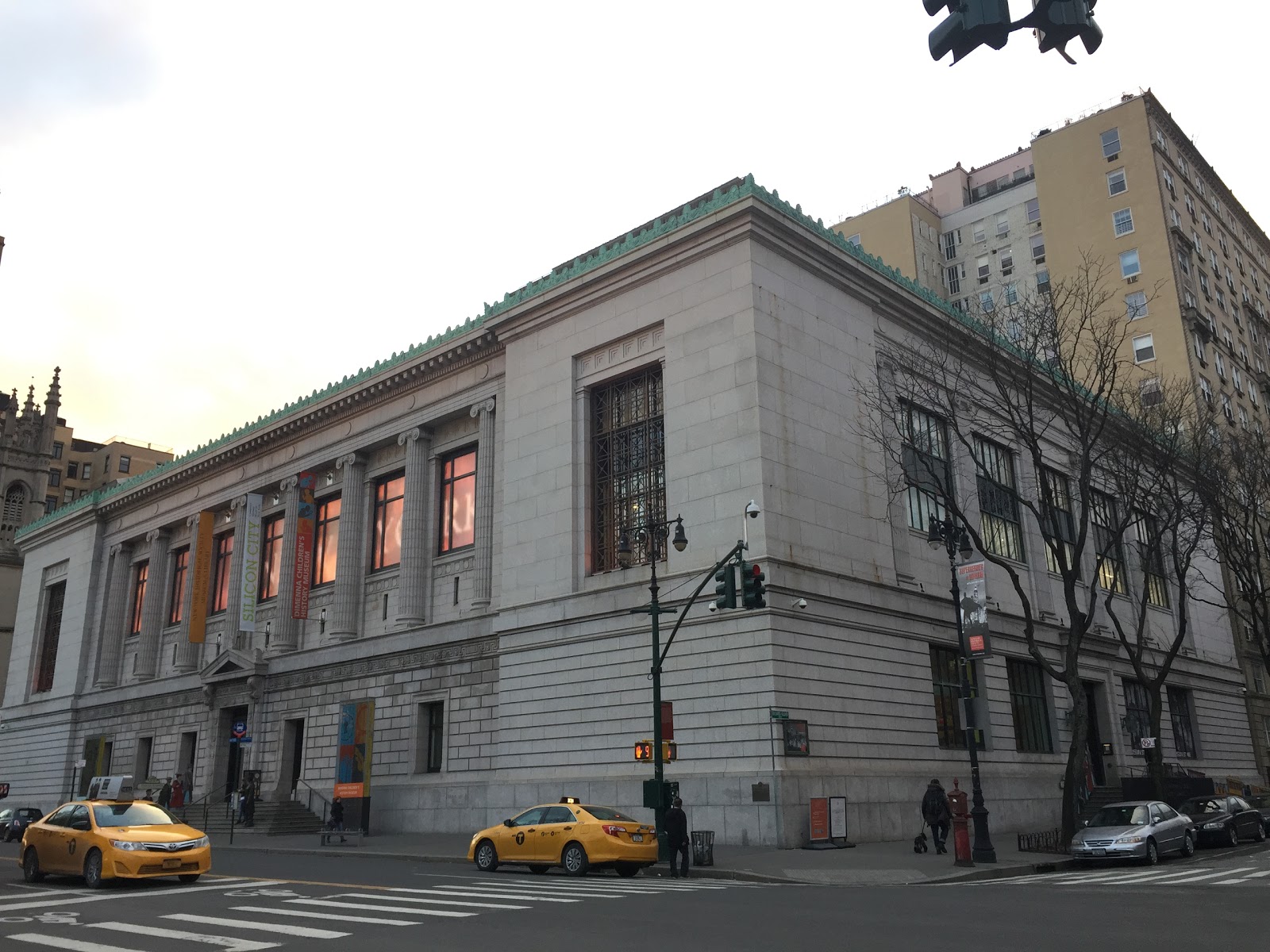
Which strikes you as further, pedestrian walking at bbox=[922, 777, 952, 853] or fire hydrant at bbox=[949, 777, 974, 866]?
pedestrian walking at bbox=[922, 777, 952, 853]

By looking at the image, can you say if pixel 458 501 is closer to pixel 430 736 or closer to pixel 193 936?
pixel 430 736

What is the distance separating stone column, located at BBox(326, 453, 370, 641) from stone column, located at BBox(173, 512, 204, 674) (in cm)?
Result: 1160

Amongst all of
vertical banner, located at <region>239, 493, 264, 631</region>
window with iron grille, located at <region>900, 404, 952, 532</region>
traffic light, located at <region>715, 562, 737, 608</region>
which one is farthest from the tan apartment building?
vertical banner, located at <region>239, 493, 264, 631</region>

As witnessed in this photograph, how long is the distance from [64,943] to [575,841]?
11422 mm

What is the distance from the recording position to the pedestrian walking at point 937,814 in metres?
26.3

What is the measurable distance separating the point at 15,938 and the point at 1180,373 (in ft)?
204

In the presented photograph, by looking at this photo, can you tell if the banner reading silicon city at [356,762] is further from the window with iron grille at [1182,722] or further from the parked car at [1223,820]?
the window with iron grille at [1182,722]

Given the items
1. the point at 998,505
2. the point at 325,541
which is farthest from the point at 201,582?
the point at 998,505

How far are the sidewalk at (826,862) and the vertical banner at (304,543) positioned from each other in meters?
13.1

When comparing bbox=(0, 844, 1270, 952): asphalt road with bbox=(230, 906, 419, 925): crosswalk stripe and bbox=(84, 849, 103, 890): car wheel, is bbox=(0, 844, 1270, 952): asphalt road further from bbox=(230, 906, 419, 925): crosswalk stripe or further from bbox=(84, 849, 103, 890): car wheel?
bbox=(84, 849, 103, 890): car wheel

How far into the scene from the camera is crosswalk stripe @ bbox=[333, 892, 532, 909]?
14750 mm

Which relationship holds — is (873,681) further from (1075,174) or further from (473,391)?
(1075,174)

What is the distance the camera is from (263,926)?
12781 millimetres

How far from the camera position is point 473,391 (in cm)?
→ 4022
